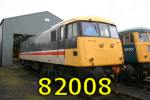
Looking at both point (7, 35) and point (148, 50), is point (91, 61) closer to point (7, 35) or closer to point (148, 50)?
point (148, 50)

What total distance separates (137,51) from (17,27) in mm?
18799

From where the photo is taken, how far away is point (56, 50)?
460 inches

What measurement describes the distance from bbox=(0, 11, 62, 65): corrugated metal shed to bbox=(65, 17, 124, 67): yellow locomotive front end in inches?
768

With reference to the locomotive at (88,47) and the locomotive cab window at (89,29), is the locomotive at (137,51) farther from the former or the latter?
the locomotive cab window at (89,29)

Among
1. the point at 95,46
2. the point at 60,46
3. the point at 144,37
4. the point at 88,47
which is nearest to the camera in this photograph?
the point at 88,47

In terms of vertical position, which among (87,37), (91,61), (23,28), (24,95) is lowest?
(24,95)

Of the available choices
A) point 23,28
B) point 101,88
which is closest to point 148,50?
point 101,88

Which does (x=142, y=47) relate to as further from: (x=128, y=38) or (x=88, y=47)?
(x=88, y=47)

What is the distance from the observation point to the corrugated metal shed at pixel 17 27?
28.5 meters

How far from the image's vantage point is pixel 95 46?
965cm

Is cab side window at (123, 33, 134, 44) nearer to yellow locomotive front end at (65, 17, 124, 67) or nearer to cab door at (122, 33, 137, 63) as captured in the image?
cab door at (122, 33, 137, 63)

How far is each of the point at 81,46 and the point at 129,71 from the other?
14.2 feet
